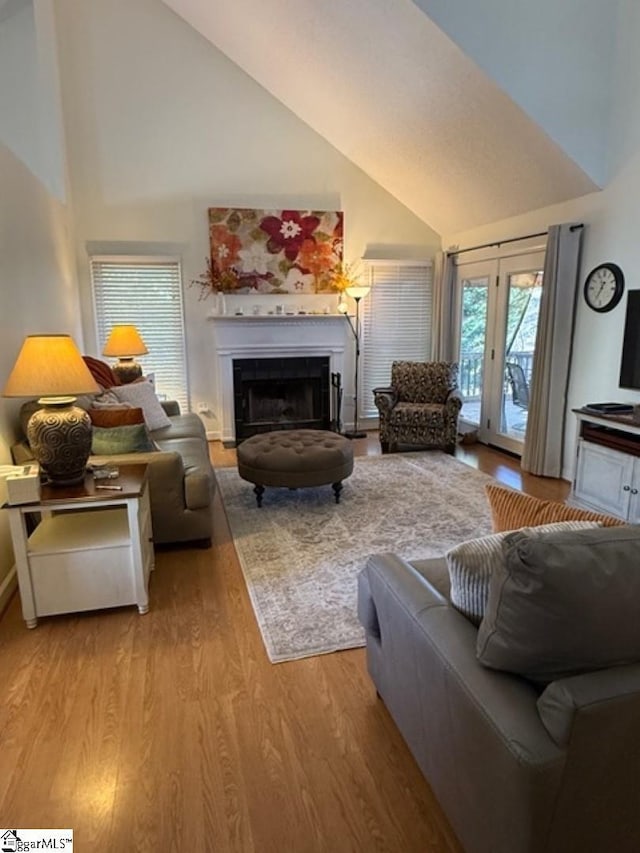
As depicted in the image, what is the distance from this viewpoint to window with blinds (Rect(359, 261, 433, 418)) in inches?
258

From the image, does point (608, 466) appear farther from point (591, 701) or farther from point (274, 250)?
point (274, 250)

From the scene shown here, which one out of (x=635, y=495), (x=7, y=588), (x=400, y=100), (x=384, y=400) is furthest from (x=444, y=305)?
(x=7, y=588)

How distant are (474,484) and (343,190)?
384 centimetres

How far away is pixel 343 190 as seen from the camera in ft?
20.4

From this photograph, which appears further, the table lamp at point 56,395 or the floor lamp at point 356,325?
the floor lamp at point 356,325

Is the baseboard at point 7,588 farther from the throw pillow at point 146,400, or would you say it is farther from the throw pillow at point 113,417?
the throw pillow at point 146,400

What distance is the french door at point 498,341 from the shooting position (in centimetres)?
518

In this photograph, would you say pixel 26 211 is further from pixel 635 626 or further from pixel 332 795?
pixel 635 626

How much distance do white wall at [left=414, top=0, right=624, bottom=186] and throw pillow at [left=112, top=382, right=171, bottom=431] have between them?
3.39 m

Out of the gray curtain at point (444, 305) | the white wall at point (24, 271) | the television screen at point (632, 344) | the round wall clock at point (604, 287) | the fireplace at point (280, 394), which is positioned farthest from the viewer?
the gray curtain at point (444, 305)

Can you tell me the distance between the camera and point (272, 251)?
20.0 ft

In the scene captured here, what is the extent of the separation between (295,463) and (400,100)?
3.29 m

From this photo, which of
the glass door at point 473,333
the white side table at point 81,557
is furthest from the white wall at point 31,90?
the glass door at point 473,333

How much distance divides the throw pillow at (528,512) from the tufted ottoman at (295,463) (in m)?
2.03
